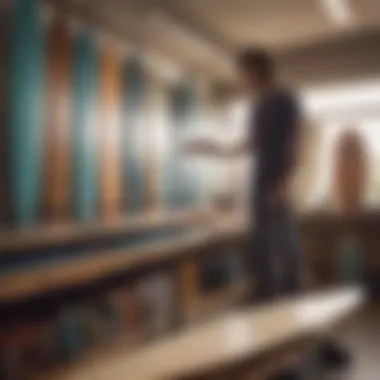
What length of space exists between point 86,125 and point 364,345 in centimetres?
57

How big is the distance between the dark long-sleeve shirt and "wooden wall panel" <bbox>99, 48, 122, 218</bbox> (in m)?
0.21

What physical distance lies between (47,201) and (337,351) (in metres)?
0.54

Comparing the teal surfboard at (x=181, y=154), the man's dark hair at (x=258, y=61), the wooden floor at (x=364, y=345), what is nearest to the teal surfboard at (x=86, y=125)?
the teal surfboard at (x=181, y=154)

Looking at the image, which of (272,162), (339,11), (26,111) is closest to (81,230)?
(26,111)

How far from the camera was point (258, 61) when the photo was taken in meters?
0.88

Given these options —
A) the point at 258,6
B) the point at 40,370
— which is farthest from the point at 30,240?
the point at 258,6

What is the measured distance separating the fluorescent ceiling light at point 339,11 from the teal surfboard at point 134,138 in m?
0.27

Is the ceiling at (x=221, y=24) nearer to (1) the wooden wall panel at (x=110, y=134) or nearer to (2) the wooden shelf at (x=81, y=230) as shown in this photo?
(1) the wooden wall panel at (x=110, y=134)

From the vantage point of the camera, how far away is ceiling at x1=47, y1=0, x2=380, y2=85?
82 centimetres

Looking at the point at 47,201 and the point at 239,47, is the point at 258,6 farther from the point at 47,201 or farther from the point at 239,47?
the point at 47,201

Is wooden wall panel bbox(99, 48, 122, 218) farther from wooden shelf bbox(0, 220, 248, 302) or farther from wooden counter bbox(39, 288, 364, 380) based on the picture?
wooden counter bbox(39, 288, 364, 380)

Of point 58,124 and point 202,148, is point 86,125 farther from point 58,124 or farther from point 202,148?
point 202,148

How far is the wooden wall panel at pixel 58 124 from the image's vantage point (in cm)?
76

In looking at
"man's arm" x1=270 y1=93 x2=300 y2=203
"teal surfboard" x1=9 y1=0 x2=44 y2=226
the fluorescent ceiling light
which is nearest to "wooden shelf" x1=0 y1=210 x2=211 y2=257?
"teal surfboard" x1=9 y1=0 x2=44 y2=226
